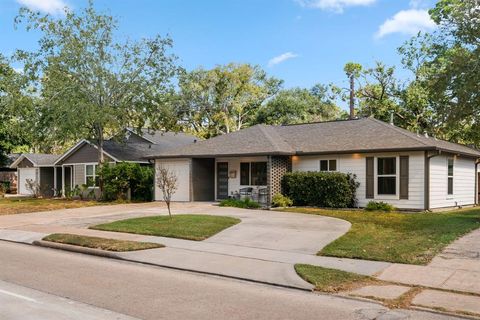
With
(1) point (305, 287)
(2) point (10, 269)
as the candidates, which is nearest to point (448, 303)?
(1) point (305, 287)

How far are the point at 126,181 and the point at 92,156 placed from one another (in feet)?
Result: 21.0

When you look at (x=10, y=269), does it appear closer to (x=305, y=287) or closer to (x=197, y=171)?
(x=305, y=287)

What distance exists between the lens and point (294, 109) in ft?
176

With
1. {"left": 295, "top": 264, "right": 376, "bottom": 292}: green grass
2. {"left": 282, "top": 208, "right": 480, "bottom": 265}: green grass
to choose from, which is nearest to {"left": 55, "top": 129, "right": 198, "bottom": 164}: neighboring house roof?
{"left": 282, "top": 208, "right": 480, "bottom": 265}: green grass

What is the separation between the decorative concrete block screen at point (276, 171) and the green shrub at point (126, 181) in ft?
28.9

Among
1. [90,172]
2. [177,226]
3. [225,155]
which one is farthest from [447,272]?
[90,172]

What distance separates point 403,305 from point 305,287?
1690mm

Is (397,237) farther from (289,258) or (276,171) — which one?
(276,171)

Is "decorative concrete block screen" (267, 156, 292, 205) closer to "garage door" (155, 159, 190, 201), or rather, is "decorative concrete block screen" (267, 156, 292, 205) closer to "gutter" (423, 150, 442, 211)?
"garage door" (155, 159, 190, 201)

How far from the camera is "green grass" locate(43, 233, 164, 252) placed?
12148 millimetres

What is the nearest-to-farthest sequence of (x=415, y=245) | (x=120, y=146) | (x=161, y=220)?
(x=415, y=245) → (x=161, y=220) → (x=120, y=146)

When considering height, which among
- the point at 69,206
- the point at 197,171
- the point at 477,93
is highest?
the point at 477,93

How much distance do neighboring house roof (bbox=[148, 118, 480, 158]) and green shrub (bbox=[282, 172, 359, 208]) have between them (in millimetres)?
1202

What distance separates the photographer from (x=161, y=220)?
17016mm
